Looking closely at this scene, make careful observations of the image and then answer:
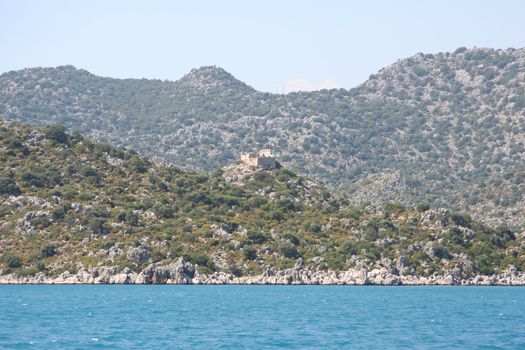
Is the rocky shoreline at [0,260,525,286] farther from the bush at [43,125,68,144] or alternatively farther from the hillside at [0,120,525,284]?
the bush at [43,125,68,144]

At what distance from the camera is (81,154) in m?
163

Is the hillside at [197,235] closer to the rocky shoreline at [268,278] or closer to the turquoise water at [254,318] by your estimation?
A: the rocky shoreline at [268,278]

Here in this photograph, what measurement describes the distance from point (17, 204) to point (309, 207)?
1922 inches

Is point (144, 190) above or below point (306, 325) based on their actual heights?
above

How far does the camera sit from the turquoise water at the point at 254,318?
60906 mm

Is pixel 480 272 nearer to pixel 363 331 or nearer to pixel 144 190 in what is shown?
pixel 144 190

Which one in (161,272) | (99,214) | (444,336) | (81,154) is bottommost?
(444,336)

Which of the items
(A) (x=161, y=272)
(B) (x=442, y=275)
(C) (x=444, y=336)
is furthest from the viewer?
(B) (x=442, y=275)

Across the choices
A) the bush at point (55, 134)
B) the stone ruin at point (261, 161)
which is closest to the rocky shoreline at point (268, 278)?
the bush at point (55, 134)

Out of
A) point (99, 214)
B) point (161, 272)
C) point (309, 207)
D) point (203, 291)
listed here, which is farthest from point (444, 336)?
point (309, 207)

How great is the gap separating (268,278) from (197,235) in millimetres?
14435

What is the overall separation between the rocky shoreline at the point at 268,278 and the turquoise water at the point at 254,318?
3.06 metres

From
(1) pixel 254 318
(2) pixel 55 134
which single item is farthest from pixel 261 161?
(1) pixel 254 318

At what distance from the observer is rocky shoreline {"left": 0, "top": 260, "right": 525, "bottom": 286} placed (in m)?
122
